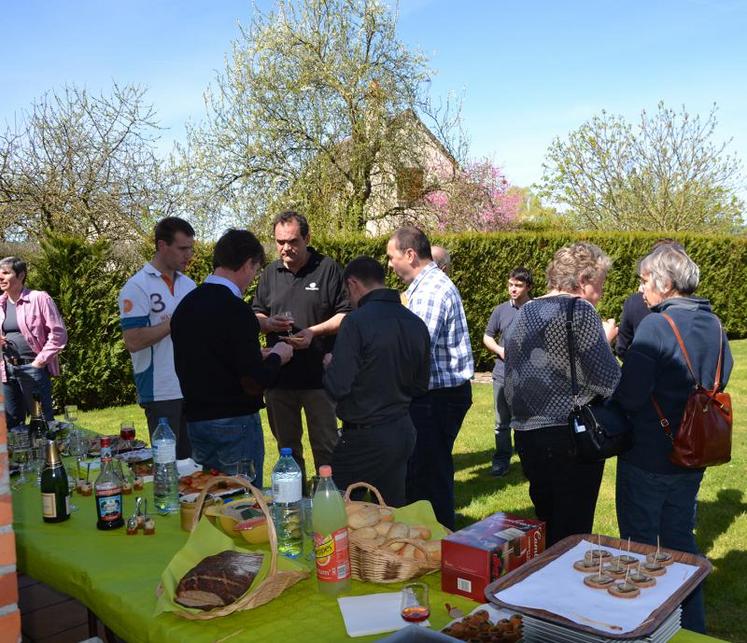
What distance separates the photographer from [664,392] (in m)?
2.98

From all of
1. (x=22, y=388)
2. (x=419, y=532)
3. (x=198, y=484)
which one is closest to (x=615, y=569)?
(x=419, y=532)

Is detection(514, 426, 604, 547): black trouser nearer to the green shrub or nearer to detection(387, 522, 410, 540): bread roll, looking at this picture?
detection(387, 522, 410, 540): bread roll

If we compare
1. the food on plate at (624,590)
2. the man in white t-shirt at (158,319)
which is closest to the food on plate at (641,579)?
the food on plate at (624,590)

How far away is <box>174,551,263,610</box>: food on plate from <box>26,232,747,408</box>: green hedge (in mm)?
8308

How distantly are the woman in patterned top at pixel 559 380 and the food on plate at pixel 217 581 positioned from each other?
1587mm

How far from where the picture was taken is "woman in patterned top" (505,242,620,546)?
2.98 meters

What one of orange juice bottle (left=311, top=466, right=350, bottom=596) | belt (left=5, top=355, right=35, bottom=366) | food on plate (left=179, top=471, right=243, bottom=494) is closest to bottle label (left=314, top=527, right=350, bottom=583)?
orange juice bottle (left=311, top=466, right=350, bottom=596)

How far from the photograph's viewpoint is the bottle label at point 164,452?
2.79 m

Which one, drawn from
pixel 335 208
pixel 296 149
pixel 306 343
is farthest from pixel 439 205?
pixel 306 343

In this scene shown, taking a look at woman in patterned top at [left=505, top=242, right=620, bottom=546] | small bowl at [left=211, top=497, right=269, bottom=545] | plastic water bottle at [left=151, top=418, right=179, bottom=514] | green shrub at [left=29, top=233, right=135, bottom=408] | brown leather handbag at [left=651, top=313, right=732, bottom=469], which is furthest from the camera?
green shrub at [left=29, top=233, right=135, bottom=408]

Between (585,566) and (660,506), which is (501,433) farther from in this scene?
(585,566)

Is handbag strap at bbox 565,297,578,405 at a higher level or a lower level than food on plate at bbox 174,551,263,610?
higher

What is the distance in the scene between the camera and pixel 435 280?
13.5 ft

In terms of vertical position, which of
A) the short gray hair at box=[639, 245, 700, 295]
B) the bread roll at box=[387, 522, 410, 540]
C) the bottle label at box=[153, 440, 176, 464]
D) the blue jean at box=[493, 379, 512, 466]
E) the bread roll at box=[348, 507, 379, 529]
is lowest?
the blue jean at box=[493, 379, 512, 466]
